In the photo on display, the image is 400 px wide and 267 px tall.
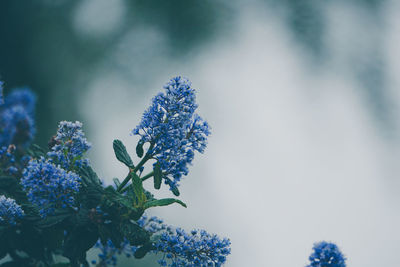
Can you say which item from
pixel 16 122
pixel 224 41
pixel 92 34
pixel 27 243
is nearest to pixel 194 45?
pixel 224 41

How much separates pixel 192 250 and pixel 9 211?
619 millimetres

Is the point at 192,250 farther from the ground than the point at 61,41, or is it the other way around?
the point at 61,41

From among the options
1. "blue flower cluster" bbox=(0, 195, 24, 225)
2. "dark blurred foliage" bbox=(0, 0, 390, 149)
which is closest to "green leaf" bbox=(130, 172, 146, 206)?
"blue flower cluster" bbox=(0, 195, 24, 225)

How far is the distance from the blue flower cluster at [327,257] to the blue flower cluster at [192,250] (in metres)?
0.30

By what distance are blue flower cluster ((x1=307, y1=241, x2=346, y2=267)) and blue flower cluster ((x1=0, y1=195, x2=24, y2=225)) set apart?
0.97 m

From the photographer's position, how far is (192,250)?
1.63 meters

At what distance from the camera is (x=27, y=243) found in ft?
5.46

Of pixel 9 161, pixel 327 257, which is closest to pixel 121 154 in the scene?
pixel 9 161

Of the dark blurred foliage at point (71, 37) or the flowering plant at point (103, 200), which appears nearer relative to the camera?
the flowering plant at point (103, 200)

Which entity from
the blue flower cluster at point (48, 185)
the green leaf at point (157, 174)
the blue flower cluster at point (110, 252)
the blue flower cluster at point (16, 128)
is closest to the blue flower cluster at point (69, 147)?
the blue flower cluster at point (48, 185)

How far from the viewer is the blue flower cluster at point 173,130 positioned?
1.63m

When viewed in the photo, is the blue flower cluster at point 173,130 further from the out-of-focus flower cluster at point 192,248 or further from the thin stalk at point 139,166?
the out-of-focus flower cluster at point 192,248

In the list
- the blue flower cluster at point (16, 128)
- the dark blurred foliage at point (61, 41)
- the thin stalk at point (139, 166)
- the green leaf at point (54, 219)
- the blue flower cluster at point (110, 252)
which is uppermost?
the dark blurred foliage at point (61, 41)

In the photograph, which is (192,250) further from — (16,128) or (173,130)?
(16,128)
